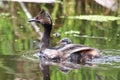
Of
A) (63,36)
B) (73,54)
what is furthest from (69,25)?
(73,54)

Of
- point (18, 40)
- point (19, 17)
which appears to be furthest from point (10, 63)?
point (19, 17)

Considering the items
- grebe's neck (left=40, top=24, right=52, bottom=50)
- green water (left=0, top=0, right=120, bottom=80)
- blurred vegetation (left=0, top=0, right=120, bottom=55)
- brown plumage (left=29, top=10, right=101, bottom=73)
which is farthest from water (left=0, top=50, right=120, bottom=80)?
blurred vegetation (left=0, top=0, right=120, bottom=55)

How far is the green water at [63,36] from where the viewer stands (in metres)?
8.55

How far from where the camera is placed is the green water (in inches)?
336

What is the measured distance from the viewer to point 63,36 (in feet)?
40.7

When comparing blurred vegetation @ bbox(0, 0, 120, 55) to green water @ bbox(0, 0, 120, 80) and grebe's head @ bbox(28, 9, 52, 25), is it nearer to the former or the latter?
green water @ bbox(0, 0, 120, 80)

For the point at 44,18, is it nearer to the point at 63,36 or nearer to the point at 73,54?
the point at 73,54

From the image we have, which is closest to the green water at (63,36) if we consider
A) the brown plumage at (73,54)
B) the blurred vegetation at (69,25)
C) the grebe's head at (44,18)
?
the blurred vegetation at (69,25)

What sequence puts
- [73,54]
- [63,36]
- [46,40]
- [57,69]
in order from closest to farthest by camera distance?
1. [57,69]
2. [73,54]
3. [46,40]
4. [63,36]

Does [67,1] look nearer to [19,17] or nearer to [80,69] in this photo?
[19,17]

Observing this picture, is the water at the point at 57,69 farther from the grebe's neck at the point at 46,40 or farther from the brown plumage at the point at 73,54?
the grebe's neck at the point at 46,40

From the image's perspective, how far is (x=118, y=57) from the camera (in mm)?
9734

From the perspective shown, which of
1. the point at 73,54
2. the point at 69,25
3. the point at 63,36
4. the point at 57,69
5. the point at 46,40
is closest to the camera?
the point at 57,69

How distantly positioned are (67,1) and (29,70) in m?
8.10
